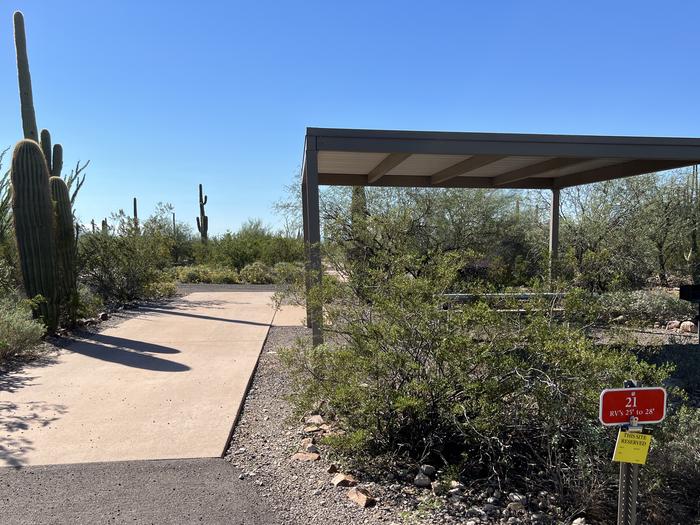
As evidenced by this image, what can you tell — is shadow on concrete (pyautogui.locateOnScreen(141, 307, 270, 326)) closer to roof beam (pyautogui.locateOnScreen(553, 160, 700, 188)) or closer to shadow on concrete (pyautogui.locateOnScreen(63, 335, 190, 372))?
shadow on concrete (pyautogui.locateOnScreen(63, 335, 190, 372))

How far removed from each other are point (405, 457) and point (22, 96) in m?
12.9

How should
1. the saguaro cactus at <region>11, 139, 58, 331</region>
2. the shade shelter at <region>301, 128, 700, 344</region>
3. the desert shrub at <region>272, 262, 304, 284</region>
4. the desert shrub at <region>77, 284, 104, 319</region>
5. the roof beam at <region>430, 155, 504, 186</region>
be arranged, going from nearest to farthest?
the desert shrub at <region>272, 262, 304, 284</region>, the shade shelter at <region>301, 128, 700, 344</region>, the roof beam at <region>430, 155, 504, 186</region>, the saguaro cactus at <region>11, 139, 58, 331</region>, the desert shrub at <region>77, 284, 104, 319</region>

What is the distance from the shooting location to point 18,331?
7.23 meters

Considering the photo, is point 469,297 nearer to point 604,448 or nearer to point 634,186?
point 604,448

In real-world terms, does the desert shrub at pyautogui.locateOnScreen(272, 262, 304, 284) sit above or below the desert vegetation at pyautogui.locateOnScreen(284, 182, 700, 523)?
above

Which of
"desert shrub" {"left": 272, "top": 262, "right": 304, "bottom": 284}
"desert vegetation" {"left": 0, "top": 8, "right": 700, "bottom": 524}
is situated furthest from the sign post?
"desert shrub" {"left": 272, "top": 262, "right": 304, "bottom": 284}

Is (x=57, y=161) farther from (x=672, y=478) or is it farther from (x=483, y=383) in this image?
(x=672, y=478)

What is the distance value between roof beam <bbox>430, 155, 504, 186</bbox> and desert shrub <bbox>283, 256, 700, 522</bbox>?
13.1ft

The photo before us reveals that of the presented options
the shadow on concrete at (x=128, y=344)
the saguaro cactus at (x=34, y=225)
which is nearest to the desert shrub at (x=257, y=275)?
the shadow on concrete at (x=128, y=344)

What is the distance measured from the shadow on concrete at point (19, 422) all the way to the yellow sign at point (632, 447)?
3.96 meters

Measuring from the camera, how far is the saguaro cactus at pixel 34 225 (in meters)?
8.38

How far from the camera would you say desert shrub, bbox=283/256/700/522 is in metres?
3.35

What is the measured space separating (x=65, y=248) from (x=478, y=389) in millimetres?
8781

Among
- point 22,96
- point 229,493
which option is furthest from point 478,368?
point 22,96
